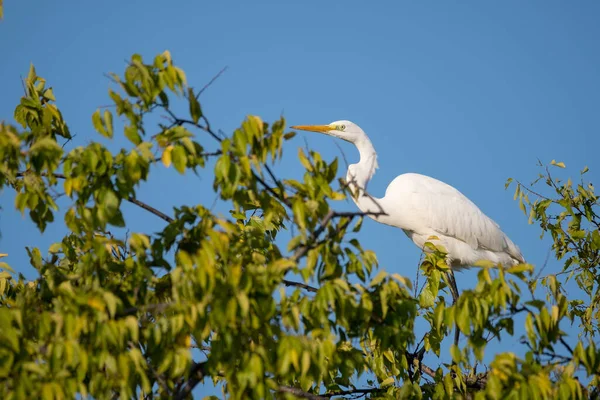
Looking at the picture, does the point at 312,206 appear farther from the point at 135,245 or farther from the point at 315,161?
the point at 135,245

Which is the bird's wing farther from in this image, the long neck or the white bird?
the long neck

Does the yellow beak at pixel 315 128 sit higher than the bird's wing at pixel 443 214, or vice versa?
the yellow beak at pixel 315 128

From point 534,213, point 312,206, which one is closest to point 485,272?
point 312,206

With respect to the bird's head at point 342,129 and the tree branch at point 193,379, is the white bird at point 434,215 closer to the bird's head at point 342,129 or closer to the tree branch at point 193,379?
the bird's head at point 342,129

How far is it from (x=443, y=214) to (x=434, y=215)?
11 centimetres

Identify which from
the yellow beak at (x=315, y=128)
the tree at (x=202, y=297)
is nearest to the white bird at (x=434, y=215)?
the yellow beak at (x=315, y=128)

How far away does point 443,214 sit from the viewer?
7.42 m

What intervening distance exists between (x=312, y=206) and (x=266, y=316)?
0.48 m

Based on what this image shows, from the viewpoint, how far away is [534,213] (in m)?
6.26

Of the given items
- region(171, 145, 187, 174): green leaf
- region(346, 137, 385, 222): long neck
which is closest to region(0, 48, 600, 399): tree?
region(171, 145, 187, 174): green leaf

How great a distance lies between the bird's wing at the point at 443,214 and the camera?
24.2 feet

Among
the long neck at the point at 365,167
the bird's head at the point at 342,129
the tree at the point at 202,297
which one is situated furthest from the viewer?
the bird's head at the point at 342,129

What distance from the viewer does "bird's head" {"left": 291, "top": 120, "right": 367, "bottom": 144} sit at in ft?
23.9

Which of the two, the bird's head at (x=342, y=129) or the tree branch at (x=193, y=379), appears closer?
the tree branch at (x=193, y=379)
